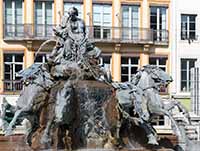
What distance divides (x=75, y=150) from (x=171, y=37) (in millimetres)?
29104

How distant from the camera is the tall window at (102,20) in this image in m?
43.2

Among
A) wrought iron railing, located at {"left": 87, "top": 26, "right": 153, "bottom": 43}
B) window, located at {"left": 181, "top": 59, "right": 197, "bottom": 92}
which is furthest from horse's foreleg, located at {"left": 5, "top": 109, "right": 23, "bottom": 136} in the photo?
window, located at {"left": 181, "top": 59, "right": 197, "bottom": 92}

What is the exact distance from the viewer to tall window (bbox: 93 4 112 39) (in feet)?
142

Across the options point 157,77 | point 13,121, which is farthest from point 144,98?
point 13,121

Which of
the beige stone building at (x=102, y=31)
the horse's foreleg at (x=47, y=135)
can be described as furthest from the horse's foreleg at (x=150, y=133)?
the beige stone building at (x=102, y=31)

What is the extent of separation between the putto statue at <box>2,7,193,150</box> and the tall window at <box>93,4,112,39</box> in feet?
82.2

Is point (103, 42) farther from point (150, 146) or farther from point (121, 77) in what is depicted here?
point (150, 146)

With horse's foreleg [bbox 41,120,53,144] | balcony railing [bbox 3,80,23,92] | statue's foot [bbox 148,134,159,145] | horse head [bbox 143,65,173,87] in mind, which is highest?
horse head [bbox 143,65,173,87]

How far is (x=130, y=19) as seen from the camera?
43.8m

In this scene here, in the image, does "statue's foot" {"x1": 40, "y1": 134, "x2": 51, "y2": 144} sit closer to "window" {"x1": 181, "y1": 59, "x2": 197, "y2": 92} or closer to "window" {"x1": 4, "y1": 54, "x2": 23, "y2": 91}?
"window" {"x1": 4, "y1": 54, "x2": 23, "y2": 91}

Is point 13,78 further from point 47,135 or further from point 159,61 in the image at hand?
point 47,135

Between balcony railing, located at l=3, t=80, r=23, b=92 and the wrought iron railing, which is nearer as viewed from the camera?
balcony railing, located at l=3, t=80, r=23, b=92

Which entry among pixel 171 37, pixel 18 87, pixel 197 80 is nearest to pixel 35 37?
pixel 18 87

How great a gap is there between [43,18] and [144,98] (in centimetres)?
2604
